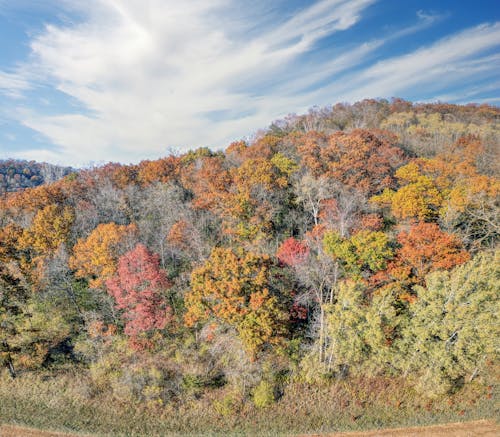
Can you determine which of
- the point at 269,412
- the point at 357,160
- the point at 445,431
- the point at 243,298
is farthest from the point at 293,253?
the point at 357,160

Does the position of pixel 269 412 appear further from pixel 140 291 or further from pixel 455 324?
pixel 455 324

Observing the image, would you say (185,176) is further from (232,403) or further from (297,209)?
(232,403)

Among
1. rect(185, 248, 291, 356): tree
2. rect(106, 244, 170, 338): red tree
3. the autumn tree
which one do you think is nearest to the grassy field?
rect(185, 248, 291, 356): tree

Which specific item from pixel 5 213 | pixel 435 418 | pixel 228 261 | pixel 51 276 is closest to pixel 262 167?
pixel 228 261

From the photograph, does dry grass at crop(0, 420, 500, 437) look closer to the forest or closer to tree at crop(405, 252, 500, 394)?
the forest

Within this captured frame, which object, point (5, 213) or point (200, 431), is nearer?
point (200, 431)

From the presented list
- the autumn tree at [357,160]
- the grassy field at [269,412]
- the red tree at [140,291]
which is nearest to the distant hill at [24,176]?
the red tree at [140,291]
